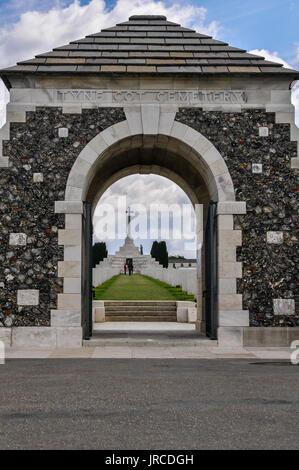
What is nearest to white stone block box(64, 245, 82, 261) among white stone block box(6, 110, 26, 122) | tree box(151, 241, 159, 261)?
white stone block box(6, 110, 26, 122)

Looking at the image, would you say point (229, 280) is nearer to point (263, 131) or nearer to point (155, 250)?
point (263, 131)

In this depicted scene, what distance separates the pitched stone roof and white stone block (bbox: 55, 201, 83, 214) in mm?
2553

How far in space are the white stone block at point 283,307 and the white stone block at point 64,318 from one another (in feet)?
12.0

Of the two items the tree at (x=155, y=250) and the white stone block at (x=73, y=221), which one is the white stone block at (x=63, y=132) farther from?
the tree at (x=155, y=250)

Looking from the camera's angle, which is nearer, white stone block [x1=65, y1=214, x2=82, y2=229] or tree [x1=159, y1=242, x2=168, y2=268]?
white stone block [x1=65, y1=214, x2=82, y2=229]

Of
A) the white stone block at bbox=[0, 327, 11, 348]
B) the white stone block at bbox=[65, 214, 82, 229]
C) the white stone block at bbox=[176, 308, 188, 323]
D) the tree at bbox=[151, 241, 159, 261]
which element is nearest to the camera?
the white stone block at bbox=[0, 327, 11, 348]

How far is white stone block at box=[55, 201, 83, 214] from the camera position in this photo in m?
10.5

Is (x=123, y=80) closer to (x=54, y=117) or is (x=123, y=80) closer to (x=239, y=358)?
(x=54, y=117)

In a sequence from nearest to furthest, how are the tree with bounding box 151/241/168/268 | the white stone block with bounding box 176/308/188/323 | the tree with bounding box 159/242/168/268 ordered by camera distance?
the white stone block with bounding box 176/308/188/323 → the tree with bounding box 159/242/168/268 → the tree with bounding box 151/241/168/268

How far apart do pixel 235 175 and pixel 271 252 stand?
1624 millimetres

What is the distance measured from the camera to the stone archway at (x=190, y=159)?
34.0 feet

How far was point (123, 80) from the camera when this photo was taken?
1095 centimetres

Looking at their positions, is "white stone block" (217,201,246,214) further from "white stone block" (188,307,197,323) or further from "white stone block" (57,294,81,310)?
"white stone block" (188,307,197,323)

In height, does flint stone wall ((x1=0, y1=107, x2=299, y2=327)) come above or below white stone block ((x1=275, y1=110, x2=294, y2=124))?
below
